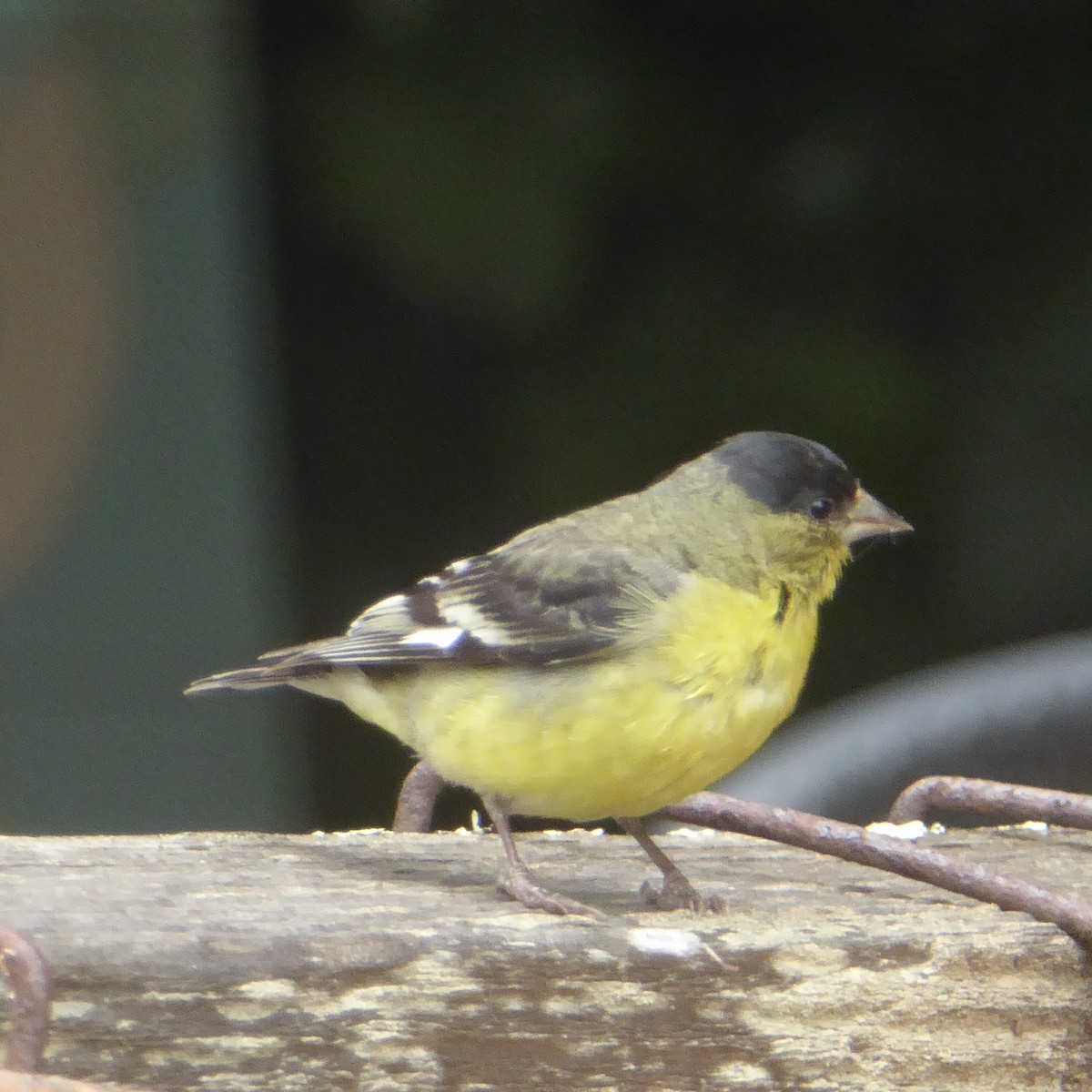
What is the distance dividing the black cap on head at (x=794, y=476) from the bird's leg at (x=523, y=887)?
0.60 meters

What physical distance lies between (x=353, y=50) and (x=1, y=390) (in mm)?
1138

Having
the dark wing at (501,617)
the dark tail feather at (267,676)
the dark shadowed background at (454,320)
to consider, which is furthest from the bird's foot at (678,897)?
the dark shadowed background at (454,320)

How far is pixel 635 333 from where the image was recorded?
400 cm

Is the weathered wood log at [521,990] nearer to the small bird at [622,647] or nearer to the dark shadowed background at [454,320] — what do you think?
the small bird at [622,647]

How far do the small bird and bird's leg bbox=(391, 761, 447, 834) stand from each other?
0.13ft

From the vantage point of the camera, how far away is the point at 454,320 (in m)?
4.02

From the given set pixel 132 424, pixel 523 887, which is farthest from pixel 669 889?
pixel 132 424

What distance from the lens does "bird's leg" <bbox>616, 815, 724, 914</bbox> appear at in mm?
1342

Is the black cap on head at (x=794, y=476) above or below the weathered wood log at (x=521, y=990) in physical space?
above

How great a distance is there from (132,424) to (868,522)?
6.87ft

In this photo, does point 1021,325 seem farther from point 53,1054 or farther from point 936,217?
point 53,1054

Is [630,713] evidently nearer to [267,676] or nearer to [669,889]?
[669,889]

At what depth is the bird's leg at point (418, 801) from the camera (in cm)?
185

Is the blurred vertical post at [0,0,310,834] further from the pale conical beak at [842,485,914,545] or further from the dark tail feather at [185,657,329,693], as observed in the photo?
the pale conical beak at [842,485,914,545]
